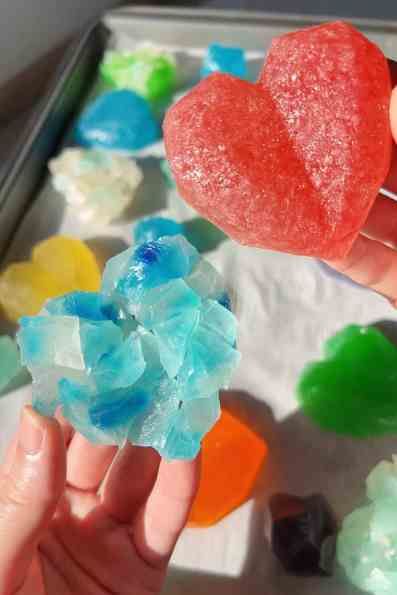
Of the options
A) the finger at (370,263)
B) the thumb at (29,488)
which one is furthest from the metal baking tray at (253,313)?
the thumb at (29,488)

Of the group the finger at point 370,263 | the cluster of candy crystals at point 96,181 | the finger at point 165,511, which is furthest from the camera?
the cluster of candy crystals at point 96,181

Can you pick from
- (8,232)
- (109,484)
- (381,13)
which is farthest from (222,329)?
(381,13)

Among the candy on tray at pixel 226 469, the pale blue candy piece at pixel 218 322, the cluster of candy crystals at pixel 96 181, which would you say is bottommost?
the candy on tray at pixel 226 469

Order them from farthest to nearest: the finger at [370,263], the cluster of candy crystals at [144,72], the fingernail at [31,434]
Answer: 1. the cluster of candy crystals at [144,72]
2. the finger at [370,263]
3. the fingernail at [31,434]

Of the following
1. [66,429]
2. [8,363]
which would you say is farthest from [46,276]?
[66,429]

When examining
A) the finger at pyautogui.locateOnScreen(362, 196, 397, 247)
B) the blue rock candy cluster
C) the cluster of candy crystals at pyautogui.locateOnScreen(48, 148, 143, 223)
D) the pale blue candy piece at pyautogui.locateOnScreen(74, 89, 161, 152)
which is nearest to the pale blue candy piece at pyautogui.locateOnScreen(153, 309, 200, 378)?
the blue rock candy cluster

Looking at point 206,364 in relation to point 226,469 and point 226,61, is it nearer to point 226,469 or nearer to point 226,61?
point 226,469

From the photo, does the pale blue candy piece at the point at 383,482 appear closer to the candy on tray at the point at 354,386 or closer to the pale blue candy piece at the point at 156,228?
the candy on tray at the point at 354,386
